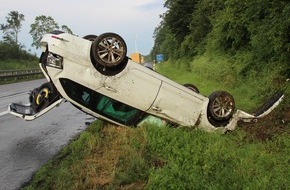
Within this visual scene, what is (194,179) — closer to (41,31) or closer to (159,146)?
(159,146)

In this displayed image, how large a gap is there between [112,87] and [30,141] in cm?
323

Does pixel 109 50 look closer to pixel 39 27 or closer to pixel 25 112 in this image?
pixel 25 112

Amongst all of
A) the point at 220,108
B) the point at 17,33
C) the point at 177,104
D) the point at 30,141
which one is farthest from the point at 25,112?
the point at 17,33

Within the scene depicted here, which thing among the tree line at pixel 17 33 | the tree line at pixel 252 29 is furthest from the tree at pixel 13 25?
the tree line at pixel 252 29

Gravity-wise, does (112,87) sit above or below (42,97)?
above

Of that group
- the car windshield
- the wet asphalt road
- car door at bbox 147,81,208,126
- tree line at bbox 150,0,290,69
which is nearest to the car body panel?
the wet asphalt road

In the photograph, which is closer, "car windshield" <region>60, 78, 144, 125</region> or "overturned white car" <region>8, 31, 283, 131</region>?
"overturned white car" <region>8, 31, 283, 131</region>

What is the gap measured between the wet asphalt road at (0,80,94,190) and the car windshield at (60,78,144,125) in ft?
4.79

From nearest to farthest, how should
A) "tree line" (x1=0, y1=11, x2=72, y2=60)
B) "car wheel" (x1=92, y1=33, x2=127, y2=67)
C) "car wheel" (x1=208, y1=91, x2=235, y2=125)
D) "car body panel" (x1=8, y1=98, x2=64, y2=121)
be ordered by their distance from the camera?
"car wheel" (x1=92, y1=33, x2=127, y2=67)
"car body panel" (x1=8, y1=98, x2=64, y2=121)
"car wheel" (x1=208, y1=91, x2=235, y2=125)
"tree line" (x1=0, y1=11, x2=72, y2=60)

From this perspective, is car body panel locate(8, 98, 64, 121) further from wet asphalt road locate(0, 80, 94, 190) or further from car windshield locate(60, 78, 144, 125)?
car windshield locate(60, 78, 144, 125)

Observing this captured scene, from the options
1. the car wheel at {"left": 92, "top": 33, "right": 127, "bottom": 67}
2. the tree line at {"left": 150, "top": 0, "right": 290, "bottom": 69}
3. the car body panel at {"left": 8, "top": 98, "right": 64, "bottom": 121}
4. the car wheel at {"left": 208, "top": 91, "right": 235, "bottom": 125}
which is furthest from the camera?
the tree line at {"left": 150, "top": 0, "right": 290, "bottom": 69}

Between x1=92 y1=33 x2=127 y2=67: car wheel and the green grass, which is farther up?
x1=92 y1=33 x2=127 y2=67: car wheel

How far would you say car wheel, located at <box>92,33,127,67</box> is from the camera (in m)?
7.43

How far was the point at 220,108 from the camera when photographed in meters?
8.78
